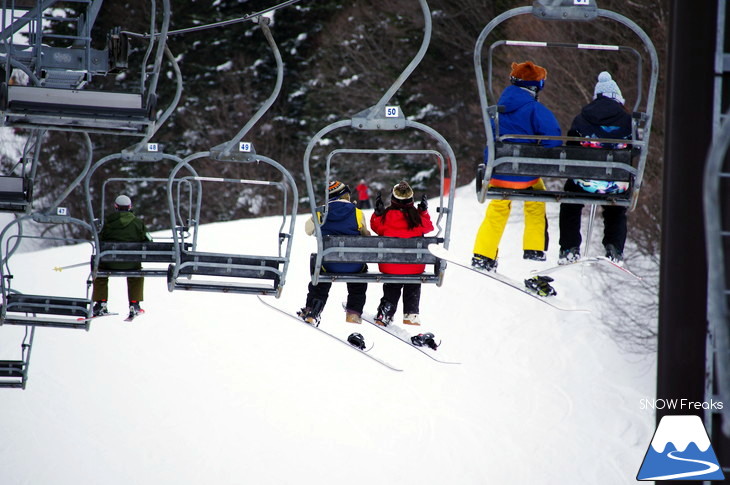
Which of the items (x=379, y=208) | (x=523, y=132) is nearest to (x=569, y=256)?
(x=523, y=132)

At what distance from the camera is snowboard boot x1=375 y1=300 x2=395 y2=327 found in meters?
9.61

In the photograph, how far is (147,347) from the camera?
20.4 meters

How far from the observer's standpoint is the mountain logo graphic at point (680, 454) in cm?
495

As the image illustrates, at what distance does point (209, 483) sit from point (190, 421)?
1.47 m

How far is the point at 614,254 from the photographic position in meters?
8.30

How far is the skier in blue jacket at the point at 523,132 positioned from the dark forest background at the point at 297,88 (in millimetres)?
21081

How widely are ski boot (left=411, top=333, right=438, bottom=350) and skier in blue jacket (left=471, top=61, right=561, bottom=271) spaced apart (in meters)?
1.45

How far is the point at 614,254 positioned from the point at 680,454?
10.9ft

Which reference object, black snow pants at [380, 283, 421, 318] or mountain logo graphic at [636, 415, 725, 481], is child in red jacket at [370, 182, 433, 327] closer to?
black snow pants at [380, 283, 421, 318]

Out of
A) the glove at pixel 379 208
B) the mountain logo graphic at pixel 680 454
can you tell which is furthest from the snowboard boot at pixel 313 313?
the mountain logo graphic at pixel 680 454

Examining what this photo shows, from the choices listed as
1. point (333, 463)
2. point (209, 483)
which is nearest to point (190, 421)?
point (209, 483)

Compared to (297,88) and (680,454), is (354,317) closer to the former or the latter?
(680,454)

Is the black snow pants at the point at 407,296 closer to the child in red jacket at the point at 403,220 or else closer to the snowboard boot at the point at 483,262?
the child in red jacket at the point at 403,220

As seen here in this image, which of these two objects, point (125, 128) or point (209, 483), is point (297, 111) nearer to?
point (209, 483)
